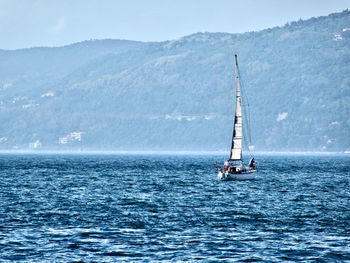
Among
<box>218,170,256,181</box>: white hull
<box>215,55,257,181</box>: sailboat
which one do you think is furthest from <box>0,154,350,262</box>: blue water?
<box>215,55,257,181</box>: sailboat

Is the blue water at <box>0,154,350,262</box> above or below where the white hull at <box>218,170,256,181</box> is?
below

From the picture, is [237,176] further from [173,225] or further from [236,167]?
[173,225]

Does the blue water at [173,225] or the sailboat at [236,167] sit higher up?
the sailboat at [236,167]

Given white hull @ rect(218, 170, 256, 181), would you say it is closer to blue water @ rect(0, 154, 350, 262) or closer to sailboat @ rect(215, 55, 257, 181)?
sailboat @ rect(215, 55, 257, 181)

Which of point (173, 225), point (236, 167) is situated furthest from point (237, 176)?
point (173, 225)

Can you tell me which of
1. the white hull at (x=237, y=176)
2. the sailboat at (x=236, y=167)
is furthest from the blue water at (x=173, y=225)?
the sailboat at (x=236, y=167)

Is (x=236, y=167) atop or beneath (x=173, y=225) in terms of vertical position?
atop

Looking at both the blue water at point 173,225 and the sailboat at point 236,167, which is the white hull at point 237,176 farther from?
the blue water at point 173,225

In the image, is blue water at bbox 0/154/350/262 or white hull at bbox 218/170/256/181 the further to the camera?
white hull at bbox 218/170/256/181

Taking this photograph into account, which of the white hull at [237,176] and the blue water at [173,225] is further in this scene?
the white hull at [237,176]

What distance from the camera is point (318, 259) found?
36375mm

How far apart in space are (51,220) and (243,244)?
54.4 ft

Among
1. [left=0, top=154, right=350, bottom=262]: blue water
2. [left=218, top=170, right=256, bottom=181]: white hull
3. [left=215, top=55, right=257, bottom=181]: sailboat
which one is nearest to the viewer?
[left=0, top=154, right=350, bottom=262]: blue water

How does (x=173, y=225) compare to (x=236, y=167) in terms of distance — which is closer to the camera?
(x=173, y=225)
